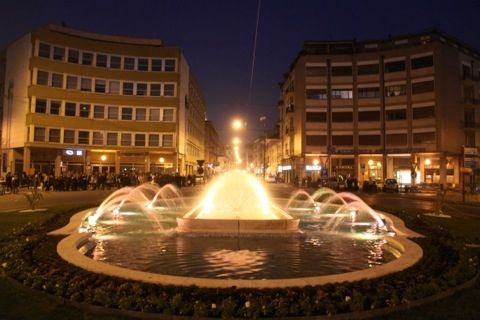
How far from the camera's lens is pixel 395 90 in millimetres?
67438

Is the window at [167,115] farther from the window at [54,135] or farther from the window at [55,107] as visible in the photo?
the window at [54,135]

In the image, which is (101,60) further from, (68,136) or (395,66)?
(395,66)

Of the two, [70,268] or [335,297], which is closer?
[335,297]

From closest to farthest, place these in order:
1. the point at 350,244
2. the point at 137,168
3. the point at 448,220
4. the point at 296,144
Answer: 1. the point at 350,244
2. the point at 448,220
3. the point at 137,168
4. the point at 296,144

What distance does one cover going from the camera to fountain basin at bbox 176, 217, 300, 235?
551 inches

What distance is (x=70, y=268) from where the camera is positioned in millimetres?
8477

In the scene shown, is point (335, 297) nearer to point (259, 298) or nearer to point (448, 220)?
point (259, 298)

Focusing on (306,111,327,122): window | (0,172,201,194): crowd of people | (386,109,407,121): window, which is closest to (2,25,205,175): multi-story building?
(0,172,201,194): crowd of people

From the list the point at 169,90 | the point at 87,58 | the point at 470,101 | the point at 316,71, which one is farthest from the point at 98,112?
the point at 470,101

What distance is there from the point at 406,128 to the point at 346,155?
33.5 ft

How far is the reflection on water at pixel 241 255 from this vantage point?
380 inches

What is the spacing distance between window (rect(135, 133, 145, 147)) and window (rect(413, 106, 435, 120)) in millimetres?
42154

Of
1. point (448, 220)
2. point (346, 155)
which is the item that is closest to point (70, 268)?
point (448, 220)

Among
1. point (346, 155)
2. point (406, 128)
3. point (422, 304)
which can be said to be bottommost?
point (422, 304)
